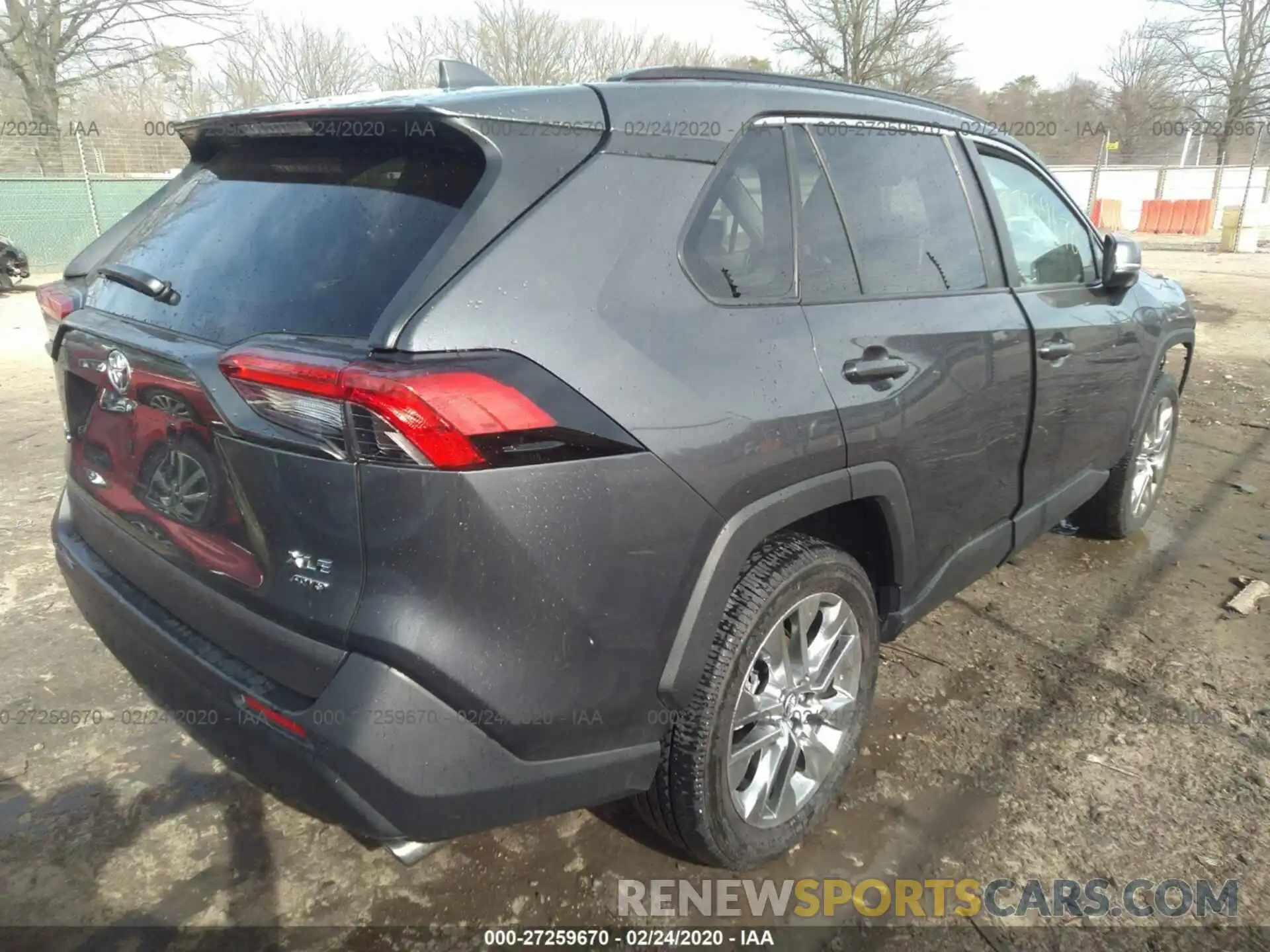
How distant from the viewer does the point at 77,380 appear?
224 cm

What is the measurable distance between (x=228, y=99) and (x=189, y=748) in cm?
3056

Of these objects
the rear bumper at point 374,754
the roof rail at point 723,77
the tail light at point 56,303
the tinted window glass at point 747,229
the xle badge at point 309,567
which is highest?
the roof rail at point 723,77

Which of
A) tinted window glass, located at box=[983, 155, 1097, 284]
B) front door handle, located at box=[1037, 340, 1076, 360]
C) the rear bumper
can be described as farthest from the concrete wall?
the rear bumper

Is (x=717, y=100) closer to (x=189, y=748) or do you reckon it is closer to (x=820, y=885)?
(x=820, y=885)

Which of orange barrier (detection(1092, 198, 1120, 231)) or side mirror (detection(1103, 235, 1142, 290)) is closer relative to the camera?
side mirror (detection(1103, 235, 1142, 290))

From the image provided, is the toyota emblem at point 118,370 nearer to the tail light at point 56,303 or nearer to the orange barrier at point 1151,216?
the tail light at point 56,303

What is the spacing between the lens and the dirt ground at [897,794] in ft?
7.31

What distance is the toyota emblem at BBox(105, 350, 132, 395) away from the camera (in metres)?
1.97

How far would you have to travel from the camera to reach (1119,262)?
341 cm

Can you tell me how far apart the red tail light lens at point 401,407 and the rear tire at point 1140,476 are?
3.49m

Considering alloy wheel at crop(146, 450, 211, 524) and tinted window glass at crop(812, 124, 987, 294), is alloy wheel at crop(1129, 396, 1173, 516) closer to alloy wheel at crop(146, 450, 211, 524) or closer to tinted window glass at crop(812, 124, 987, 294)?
tinted window glass at crop(812, 124, 987, 294)

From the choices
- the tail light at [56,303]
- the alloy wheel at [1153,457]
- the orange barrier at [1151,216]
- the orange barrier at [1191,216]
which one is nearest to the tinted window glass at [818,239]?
the tail light at [56,303]

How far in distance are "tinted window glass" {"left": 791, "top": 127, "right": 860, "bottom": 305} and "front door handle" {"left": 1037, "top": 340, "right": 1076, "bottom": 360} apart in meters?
0.98

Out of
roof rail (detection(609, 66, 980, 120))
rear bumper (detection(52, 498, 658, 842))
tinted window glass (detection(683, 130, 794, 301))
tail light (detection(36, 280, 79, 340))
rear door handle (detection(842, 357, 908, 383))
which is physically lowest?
rear bumper (detection(52, 498, 658, 842))
